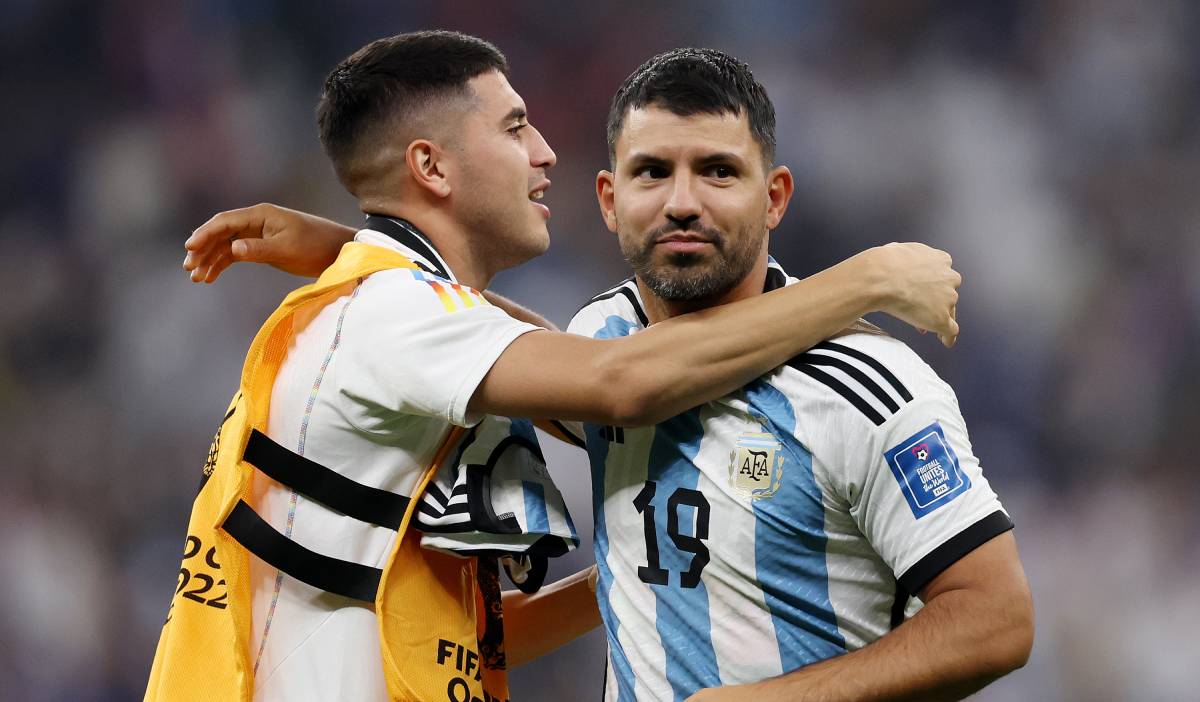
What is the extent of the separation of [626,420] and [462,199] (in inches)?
34.5

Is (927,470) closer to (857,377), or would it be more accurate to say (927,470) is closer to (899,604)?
(857,377)

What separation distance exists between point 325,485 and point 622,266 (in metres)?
3.72

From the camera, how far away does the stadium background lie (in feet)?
17.3

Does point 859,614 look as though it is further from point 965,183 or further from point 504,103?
point 965,183

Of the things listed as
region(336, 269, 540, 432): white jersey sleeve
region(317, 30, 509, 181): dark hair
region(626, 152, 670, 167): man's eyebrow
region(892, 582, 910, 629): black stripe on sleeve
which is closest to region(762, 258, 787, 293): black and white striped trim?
region(626, 152, 670, 167): man's eyebrow

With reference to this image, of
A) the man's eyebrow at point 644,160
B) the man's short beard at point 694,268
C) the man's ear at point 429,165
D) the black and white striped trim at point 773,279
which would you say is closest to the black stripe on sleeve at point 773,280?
the black and white striped trim at point 773,279

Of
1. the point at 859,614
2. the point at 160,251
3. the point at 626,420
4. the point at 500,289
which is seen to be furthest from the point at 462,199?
the point at 160,251

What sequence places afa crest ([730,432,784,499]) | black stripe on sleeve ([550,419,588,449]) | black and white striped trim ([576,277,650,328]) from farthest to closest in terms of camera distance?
1. black stripe on sleeve ([550,419,588,449])
2. black and white striped trim ([576,277,650,328])
3. afa crest ([730,432,784,499])

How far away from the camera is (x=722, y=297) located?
2.25 meters

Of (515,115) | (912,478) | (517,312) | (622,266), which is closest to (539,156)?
(515,115)

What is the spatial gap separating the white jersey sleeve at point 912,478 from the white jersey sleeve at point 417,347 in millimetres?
655

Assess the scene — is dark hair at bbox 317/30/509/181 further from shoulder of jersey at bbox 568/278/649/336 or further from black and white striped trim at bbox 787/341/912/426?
black and white striped trim at bbox 787/341/912/426

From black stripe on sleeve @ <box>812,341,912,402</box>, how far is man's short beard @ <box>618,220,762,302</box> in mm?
217

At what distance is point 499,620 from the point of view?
2.54 meters
